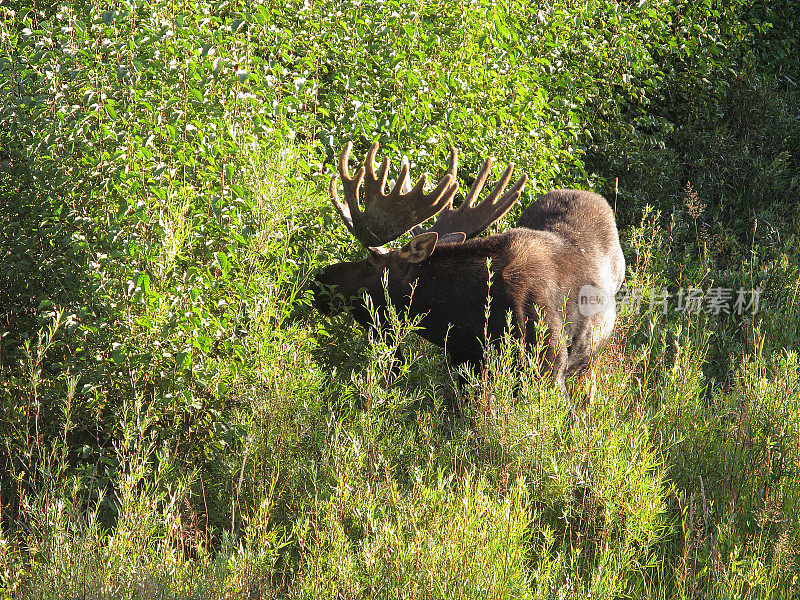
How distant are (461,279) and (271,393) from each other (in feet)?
5.14

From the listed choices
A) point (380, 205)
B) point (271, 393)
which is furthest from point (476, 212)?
point (271, 393)

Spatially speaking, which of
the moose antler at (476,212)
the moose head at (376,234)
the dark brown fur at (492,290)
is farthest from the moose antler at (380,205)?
the moose antler at (476,212)

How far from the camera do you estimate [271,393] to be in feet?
15.5

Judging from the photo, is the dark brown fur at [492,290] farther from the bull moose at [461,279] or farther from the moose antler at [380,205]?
the moose antler at [380,205]

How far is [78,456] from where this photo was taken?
493cm

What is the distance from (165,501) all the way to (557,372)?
248cm

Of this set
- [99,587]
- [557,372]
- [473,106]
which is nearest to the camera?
[99,587]

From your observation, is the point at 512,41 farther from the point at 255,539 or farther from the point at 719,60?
the point at 255,539

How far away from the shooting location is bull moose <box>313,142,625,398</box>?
5.48 meters

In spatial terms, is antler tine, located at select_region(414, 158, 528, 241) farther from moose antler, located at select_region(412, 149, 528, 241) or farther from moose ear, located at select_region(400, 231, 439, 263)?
moose ear, located at select_region(400, 231, 439, 263)

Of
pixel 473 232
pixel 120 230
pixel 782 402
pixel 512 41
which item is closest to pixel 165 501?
pixel 120 230

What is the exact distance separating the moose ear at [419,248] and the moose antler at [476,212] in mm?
484

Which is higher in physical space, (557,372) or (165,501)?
(557,372)

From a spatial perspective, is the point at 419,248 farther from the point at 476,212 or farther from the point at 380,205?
the point at 476,212
